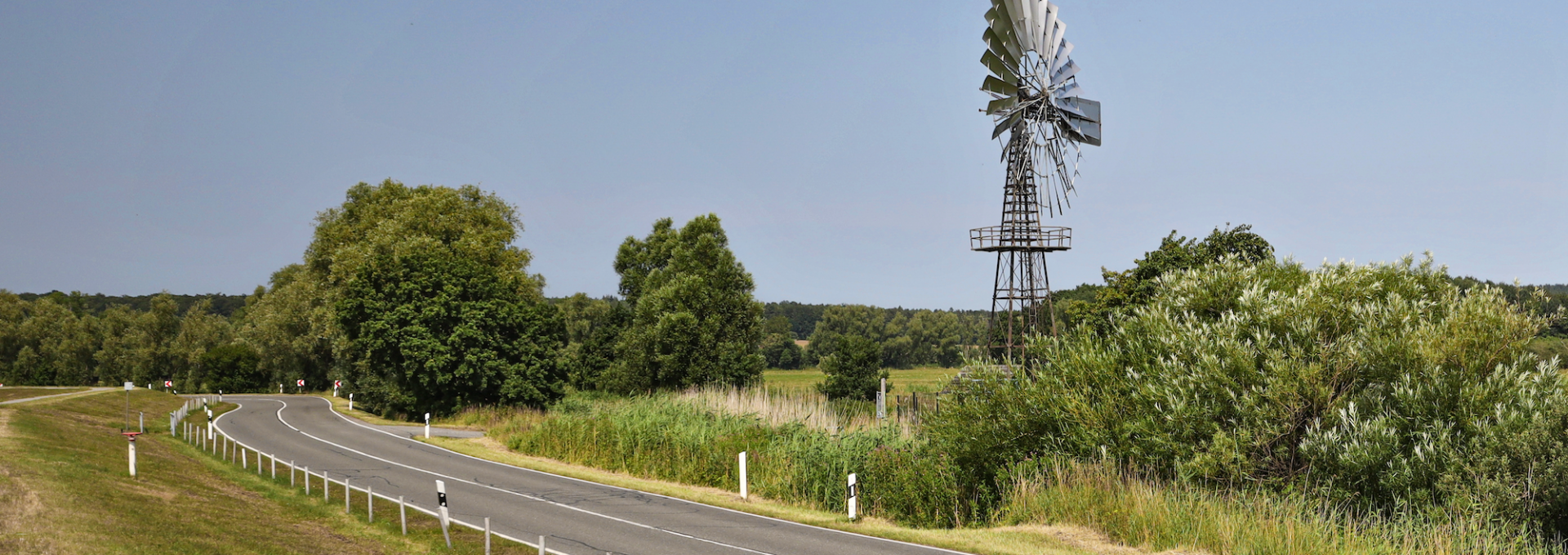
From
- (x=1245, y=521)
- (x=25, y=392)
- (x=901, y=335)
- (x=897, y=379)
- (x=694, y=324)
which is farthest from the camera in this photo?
(x=901, y=335)

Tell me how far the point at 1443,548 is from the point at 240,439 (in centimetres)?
3787

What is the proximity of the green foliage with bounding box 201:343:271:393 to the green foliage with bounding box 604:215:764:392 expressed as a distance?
1600 inches

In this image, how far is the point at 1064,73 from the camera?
38.3 m

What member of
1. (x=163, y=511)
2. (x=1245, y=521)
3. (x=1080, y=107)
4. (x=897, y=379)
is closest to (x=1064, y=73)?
(x=1080, y=107)

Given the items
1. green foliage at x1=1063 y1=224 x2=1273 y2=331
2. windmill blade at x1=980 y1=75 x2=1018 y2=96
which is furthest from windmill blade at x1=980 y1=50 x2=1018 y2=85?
green foliage at x1=1063 y1=224 x2=1273 y2=331

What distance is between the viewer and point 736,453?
25719 mm

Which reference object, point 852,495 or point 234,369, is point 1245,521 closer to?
point 852,495

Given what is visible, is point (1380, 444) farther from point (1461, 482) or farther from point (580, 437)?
point (580, 437)

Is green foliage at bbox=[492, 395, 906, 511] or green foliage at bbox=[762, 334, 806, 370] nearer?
green foliage at bbox=[492, 395, 906, 511]

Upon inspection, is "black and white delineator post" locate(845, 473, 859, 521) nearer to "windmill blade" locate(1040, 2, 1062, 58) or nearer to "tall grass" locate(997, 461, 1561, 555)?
"tall grass" locate(997, 461, 1561, 555)

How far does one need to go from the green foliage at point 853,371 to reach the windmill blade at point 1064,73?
29.2 metres

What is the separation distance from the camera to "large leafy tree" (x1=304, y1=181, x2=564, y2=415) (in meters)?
44.4

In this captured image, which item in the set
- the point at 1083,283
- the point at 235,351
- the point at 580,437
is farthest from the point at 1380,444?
the point at 1083,283

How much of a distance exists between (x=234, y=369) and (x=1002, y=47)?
6999cm
